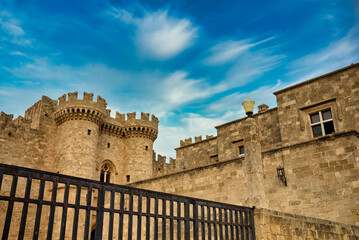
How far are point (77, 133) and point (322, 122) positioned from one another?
17.6 m

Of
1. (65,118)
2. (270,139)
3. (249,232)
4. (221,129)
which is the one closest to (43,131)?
(65,118)

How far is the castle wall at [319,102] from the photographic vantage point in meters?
14.6

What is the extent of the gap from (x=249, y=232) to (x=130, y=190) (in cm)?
380

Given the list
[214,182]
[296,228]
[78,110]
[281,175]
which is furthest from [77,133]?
[296,228]

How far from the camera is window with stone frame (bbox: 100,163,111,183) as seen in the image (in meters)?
28.0

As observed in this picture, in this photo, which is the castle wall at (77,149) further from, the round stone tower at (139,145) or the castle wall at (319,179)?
the castle wall at (319,179)

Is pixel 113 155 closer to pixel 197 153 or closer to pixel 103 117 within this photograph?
pixel 103 117

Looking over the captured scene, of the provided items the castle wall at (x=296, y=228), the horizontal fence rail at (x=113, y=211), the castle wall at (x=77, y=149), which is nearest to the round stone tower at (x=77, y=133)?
the castle wall at (x=77, y=149)

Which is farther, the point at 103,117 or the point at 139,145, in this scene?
the point at 139,145

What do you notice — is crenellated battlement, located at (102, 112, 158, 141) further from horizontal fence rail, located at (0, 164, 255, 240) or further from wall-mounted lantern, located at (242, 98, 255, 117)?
wall-mounted lantern, located at (242, 98, 255, 117)

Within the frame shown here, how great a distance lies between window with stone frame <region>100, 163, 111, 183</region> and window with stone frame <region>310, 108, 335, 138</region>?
59.4 ft

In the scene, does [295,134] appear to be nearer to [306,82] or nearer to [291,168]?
[306,82]

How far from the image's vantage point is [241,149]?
19938mm

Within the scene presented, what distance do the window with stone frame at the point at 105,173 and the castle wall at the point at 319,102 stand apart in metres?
16.8
